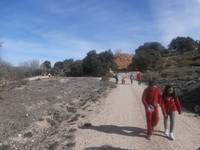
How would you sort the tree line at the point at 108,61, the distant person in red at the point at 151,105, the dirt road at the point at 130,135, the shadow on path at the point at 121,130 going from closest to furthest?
the dirt road at the point at 130,135 < the distant person in red at the point at 151,105 < the shadow on path at the point at 121,130 < the tree line at the point at 108,61

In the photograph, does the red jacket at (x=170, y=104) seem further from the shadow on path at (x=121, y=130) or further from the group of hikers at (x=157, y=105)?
the shadow on path at (x=121, y=130)

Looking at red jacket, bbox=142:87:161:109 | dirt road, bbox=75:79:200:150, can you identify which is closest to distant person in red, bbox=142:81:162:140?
red jacket, bbox=142:87:161:109

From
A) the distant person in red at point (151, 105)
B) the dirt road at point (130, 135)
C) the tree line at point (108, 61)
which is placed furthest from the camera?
the tree line at point (108, 61)

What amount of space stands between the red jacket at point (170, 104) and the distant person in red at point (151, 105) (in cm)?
19

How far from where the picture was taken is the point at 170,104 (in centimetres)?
697

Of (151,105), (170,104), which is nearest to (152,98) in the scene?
(151,105)

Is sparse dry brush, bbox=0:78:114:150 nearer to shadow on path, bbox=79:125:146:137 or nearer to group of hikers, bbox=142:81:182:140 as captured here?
shadow on path, bbox=79:125:146:137

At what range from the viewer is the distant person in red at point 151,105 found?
22.9 ft

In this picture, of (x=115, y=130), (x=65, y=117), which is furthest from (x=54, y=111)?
(x=115, y=130)

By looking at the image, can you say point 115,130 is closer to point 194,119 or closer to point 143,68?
point 194,119

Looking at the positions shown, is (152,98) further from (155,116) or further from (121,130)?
(121,130)

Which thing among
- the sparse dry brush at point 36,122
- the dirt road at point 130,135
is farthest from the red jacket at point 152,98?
the sparse dry brush at point 36,122

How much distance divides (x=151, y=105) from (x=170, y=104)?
592mm

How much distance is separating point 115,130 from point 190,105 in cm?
704
